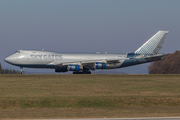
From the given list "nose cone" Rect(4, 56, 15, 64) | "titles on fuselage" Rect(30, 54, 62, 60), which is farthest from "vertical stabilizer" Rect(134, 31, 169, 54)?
"nose cone" Rect(4, 56, 15, 64)

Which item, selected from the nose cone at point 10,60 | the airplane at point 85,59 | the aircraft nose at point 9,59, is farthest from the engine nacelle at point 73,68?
the aircraft nose at point 9,59

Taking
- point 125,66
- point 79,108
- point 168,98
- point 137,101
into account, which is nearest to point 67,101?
point 79,108

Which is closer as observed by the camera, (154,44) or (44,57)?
(44,57)

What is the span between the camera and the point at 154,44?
54219mm

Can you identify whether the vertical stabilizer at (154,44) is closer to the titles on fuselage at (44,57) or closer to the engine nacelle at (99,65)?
the engine nacelle at (99,65)

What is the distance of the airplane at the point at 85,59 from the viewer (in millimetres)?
48594

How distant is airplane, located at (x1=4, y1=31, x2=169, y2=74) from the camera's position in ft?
159

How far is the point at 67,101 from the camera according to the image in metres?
21.6

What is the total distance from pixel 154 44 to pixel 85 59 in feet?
45.1

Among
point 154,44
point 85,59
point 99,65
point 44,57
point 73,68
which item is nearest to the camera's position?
point 73,68

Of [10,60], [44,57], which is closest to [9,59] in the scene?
[10,60]

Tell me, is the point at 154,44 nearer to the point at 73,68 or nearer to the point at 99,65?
the point at 99,65

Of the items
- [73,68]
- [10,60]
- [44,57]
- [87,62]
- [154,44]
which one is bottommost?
[73,68]

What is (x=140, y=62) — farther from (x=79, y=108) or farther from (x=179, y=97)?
(x=79, y=108)
